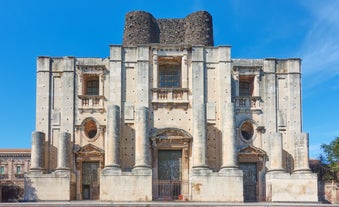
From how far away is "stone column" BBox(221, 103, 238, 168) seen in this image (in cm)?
2948

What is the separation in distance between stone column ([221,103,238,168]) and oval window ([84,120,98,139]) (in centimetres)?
805

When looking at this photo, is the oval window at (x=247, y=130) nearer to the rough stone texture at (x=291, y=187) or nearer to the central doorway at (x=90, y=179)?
the rough stone texture at (x=291, y=187)

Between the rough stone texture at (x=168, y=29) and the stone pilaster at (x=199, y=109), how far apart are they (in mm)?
3250

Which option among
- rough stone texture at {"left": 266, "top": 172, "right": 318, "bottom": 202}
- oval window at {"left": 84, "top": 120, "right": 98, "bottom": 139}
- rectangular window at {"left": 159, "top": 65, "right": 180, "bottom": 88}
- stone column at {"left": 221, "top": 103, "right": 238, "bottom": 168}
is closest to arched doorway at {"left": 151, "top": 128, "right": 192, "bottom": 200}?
stone column at {"left": 221, "top": 103, "right": 238, "bottom": 168}

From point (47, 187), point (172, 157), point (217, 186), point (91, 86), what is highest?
point (91, 86)

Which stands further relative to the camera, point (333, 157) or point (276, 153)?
point (333, 157)

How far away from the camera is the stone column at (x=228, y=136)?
29.5 metres

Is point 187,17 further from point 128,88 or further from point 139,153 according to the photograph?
point 139,153

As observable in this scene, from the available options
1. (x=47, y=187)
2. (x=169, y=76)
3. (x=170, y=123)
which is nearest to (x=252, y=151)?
(x=170, y=123)

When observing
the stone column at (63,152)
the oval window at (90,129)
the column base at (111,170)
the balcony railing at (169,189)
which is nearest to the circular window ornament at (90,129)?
the oval window at (90,129)

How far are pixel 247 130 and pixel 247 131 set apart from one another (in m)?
0.07

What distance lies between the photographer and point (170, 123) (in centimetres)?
3084

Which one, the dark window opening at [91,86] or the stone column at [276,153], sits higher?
the dark window opening at [91,86]

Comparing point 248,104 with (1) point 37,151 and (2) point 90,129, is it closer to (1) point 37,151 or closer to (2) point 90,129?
(2) point 90,129
